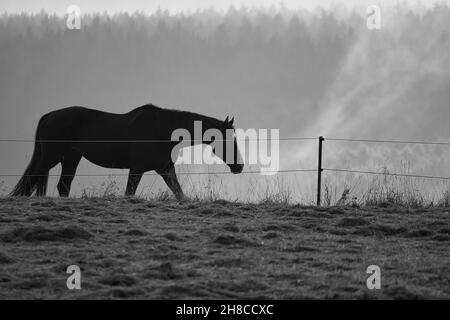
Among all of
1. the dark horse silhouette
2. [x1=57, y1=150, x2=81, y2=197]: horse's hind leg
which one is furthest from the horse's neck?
[x1=57, y1=150, x2=81, y2=197]: horse's hind leg

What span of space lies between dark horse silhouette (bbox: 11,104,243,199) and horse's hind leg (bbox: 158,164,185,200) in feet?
0.06

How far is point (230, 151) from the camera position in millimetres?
12359

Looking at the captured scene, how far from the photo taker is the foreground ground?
533 cm

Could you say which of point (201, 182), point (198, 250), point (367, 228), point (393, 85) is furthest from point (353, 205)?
point (393, 85)

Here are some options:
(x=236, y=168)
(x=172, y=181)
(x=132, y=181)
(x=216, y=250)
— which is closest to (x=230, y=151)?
(x=236, y=168)

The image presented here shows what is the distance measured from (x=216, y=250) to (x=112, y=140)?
6.21 m

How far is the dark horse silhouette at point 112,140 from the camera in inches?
474

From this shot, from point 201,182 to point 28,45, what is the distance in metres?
76.1

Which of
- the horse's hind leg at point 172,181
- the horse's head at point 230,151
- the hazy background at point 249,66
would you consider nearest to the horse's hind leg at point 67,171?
the horse's hind leg at point 172,181

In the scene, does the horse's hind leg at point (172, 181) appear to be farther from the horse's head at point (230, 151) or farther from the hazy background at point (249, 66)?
the hazy background at point (249, 66)

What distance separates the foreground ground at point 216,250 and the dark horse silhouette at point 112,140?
2.49 metres

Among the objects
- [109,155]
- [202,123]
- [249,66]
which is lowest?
[109,155]

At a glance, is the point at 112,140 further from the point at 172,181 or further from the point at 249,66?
the point at 249,66

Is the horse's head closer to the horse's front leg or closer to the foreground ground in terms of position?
the horse's front leg
